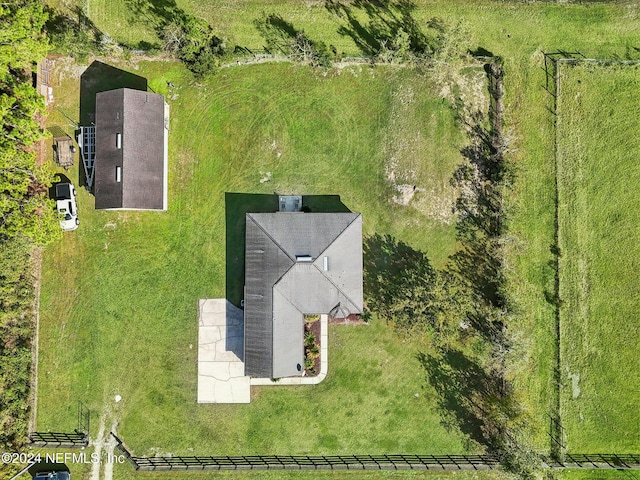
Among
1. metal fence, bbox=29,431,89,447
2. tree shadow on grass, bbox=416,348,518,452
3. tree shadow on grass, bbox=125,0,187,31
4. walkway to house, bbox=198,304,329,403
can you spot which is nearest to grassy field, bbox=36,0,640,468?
tree shadow on grass, bbox=125,0,187,31

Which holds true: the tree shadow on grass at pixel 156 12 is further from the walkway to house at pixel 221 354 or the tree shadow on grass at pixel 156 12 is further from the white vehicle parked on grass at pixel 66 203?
the walkway to house at pixel 221 354

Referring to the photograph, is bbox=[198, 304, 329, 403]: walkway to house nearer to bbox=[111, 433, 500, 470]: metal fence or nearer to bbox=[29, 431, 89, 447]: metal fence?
bbox=[111, 433, 500, 470]: metal fence

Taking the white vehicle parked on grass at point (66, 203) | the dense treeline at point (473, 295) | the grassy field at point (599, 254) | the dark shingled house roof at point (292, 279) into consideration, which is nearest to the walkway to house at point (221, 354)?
the dark shingled house roof at point (292, 279)

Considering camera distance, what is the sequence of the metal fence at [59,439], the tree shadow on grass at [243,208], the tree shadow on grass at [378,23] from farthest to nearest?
the tree shadow on grass at [378,23] < the tree shadow on grass at [243,208] < the metal fence at [59,439]

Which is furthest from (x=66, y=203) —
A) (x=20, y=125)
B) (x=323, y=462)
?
(x=323, y=462)

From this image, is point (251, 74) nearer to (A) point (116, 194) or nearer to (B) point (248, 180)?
(B) point (248, 180)

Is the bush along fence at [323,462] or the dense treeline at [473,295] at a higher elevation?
the dense treeline at [473,295]

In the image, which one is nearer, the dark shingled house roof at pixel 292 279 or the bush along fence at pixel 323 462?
the dark shingled house roof at pixel 292 279
